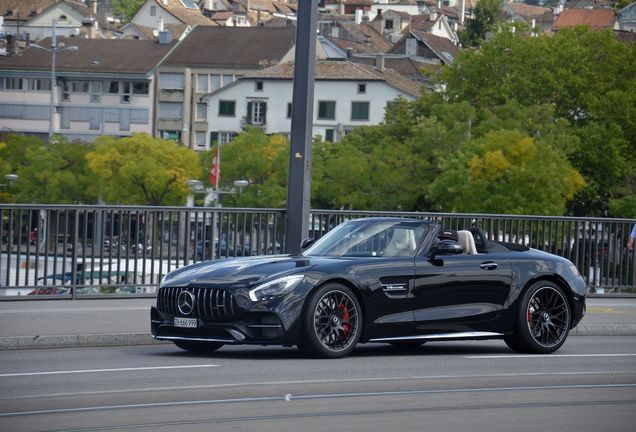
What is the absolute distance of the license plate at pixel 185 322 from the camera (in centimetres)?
1340

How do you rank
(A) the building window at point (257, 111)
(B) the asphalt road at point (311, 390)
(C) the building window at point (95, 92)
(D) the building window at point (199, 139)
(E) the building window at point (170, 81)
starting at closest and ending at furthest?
(B) the asphalt road at point (311, 390) < (A) the building window at point (257, 111) < (D) the building window at point (199, 139) < (E) the building window at point (170, 81) < (C) the building window at point (95, 92)

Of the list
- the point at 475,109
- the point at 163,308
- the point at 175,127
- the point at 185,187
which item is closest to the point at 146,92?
the point at 175,127

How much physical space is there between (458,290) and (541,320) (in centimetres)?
105

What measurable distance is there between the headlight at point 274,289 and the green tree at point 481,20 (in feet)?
527

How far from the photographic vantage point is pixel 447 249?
14.4 meters

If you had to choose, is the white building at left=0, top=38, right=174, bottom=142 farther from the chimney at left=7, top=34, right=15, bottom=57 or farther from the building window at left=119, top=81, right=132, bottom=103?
the chimney at left=7, top=34, right=15, bottom=57

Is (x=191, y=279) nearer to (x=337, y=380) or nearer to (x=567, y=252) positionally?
(x=337, y=380)

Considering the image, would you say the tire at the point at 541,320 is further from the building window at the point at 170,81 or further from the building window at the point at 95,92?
the building window at the point at 95,92

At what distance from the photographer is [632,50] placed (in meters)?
95.0

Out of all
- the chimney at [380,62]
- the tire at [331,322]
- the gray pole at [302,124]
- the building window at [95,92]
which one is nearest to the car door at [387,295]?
the tire at [331,322]

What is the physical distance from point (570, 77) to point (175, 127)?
5995 cm

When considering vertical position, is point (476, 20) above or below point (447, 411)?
above

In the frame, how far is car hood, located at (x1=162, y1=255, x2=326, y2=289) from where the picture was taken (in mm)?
13312

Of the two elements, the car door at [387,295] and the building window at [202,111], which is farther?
the building window at [202,111]
